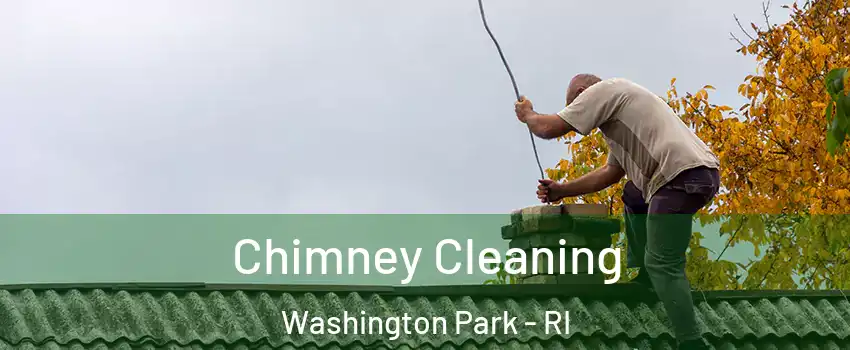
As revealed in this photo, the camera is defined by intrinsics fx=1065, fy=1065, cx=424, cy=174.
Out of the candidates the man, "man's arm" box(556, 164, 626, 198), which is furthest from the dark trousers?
"man's arm" box(556, 164, 626, 198)

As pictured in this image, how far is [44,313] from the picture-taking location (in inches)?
244

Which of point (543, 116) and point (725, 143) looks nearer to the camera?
point (543, 116)

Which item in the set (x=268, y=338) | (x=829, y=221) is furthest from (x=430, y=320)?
(x=829, y=221)

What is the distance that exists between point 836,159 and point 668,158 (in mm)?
8438

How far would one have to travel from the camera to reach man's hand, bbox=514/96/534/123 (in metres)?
6.36

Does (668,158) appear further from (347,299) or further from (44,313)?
(44,313)

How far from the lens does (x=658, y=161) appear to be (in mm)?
6195

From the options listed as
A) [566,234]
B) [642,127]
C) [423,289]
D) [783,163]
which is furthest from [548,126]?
[783,163]

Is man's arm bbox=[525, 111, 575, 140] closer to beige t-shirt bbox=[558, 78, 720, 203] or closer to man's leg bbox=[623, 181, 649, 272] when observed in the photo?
beige t-shirt bbox=[558, 78, 720, 203]

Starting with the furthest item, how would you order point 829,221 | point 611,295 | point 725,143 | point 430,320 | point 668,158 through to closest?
point 725,143, point 829,221, point 611,295, point 430,320, point 668,158

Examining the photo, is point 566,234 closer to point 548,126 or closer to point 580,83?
point 580,83

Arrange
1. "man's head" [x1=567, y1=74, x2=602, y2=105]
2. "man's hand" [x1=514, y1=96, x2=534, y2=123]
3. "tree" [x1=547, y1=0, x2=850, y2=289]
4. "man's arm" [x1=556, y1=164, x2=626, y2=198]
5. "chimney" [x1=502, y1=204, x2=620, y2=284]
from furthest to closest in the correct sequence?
1. "tree" [x1=547, y1=0, x2=850, y2=289]
2. "chimney" [x1=502, y1=204, x2=620, y2=284]
3. "man's arm" [x1=556, y1=164, x2=626, y2=198]
4. "man's head" [x1=567, y1=74, x2=602, y2=105]
5. "man's hand" [x1=514, y1=96, x2=534, y2=123]

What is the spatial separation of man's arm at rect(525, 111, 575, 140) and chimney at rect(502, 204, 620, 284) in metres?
1.05

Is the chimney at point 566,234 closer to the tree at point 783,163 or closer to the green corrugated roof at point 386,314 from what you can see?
the green corrugated roof at point 386,314
